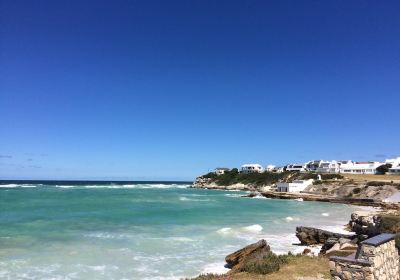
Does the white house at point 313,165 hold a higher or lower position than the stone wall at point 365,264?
higher

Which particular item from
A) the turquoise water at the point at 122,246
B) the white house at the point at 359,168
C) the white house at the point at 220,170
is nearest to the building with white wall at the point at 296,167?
the white house at the point at 359,168

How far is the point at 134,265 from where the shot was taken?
1730 cm

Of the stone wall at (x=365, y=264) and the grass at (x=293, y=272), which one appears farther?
the grass at (x=293, y=272)

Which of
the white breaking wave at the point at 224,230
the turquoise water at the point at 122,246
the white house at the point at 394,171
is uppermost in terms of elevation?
the white house at the point at 394,171

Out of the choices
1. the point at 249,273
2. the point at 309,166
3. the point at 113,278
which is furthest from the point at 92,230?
the point at 309,166

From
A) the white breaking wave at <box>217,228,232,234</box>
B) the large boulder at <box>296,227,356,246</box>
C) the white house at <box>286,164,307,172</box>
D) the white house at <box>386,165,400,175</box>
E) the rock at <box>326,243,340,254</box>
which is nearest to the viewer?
the rock at <box>326,243,340,254</box>

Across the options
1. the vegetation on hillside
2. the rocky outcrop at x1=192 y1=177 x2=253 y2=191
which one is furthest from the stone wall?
the rocky outcrop at x1=192 y1=177 x2=253 y2=191

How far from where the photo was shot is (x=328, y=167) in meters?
143

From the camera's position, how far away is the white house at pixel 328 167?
140375mm

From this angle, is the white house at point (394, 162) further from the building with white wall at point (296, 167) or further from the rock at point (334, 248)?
the rock at point (334, 248)

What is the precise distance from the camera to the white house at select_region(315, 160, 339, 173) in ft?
461

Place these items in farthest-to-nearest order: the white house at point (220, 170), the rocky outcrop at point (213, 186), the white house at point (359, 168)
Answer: the white house at point (220, 170) < the white house at point (359, 168) < the rocky outcrop at point (213, 186)

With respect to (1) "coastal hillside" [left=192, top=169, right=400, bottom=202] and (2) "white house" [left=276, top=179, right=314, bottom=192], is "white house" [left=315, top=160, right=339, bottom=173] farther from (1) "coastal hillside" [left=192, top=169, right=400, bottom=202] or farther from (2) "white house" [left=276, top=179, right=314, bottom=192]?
(2) "white house" [left=276, top=179, right=314, bottom=192]

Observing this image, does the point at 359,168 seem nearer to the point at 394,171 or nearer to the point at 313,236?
the point at 394,171
